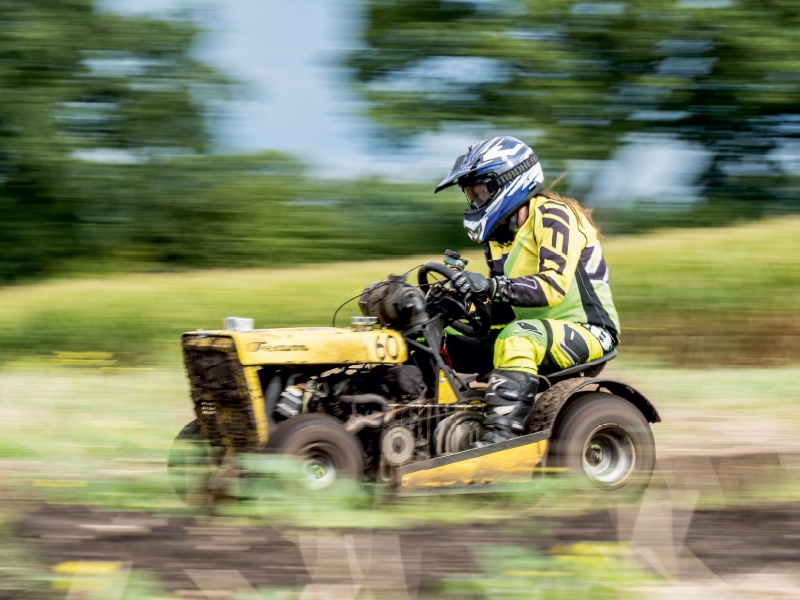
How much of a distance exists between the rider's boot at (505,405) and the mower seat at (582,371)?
28cm

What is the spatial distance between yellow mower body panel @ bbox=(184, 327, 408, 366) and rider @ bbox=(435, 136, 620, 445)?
19.4 inches

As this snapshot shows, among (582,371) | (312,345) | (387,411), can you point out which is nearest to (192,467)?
(312,345)

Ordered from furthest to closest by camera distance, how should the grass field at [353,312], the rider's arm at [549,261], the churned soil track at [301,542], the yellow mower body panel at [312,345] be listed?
the grass field at [353,312], the rider's arm at [549,261], the yellow mower body panel at [312,345], the churned soil track at [301,542]

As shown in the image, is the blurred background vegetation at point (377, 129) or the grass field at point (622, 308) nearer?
the grass field at point (622, 308)

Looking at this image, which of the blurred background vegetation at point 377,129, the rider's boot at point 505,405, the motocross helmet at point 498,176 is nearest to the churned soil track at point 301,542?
the rider's boot at point 505,405

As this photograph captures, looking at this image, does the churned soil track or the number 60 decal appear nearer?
the churned soil track

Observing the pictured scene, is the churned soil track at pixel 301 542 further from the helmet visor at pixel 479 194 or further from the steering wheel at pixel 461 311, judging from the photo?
the helmet visor at pixel 479 194

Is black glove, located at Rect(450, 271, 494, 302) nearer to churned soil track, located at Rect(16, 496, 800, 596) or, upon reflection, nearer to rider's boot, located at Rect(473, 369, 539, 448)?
rider's boot, located at Rect(473, 369, 539, 448)

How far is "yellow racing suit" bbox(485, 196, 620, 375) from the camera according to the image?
5.77m

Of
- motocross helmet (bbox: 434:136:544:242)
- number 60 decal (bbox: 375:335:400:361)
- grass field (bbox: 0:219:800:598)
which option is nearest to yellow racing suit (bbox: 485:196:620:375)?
motocross helmet (bbox: 434:136:544:242)

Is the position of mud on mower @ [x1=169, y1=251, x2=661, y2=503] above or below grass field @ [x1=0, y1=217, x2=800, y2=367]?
above

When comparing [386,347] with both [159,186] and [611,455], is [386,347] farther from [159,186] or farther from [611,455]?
[159,186]

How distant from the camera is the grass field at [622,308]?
41.9 ft

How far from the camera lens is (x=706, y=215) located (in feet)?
55.5
